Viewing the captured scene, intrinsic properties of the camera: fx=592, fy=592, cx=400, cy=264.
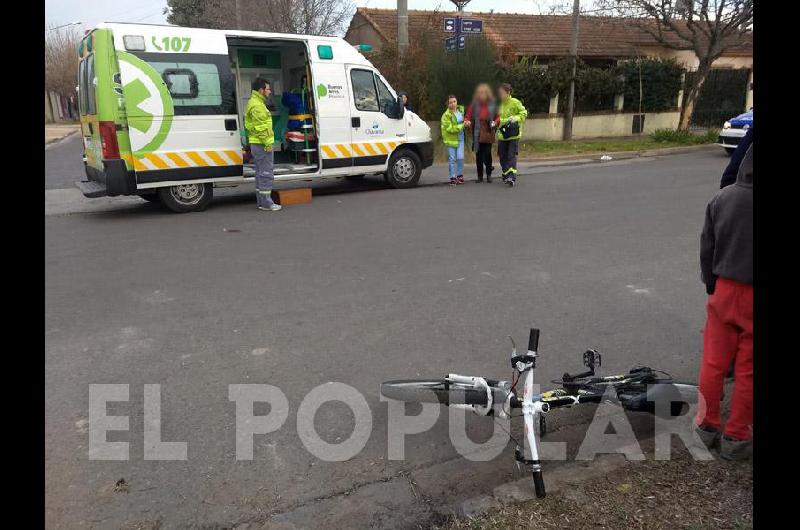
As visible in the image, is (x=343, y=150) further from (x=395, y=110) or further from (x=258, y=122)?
(x=258, y=122)

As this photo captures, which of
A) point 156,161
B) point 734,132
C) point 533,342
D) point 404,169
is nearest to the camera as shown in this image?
point 533,342

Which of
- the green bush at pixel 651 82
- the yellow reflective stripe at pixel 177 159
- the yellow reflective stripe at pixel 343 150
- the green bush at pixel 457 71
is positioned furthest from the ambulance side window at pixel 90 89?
the green bush at pixel 651 82

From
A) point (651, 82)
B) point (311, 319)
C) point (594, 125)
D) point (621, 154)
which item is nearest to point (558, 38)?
point (651, 82)

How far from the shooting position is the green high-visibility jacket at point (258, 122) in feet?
30.3

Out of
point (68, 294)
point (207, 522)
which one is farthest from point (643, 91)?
point (207, 522)

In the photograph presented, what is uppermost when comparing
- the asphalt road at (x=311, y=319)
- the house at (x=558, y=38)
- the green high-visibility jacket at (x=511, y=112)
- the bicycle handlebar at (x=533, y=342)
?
the house at (x=558, y=38)

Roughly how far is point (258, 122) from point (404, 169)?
11.2 ft

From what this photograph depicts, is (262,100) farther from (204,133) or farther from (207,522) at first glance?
(207,522)

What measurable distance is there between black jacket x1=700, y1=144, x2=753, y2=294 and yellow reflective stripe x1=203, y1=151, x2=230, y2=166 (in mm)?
7983

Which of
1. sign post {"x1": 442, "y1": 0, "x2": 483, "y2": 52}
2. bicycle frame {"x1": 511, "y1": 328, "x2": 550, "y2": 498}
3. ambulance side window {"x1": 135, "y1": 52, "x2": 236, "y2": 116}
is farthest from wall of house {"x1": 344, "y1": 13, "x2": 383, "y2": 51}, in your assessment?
bicycle frame {"x1": 511, "y1": 328, "x2": 550, "y2": 498}

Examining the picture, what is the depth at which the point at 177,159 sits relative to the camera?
29.9 ft

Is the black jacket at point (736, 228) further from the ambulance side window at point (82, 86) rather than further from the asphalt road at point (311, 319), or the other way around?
the ambulance side window at point (82, 86)

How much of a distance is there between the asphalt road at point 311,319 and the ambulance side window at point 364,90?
2.29m
